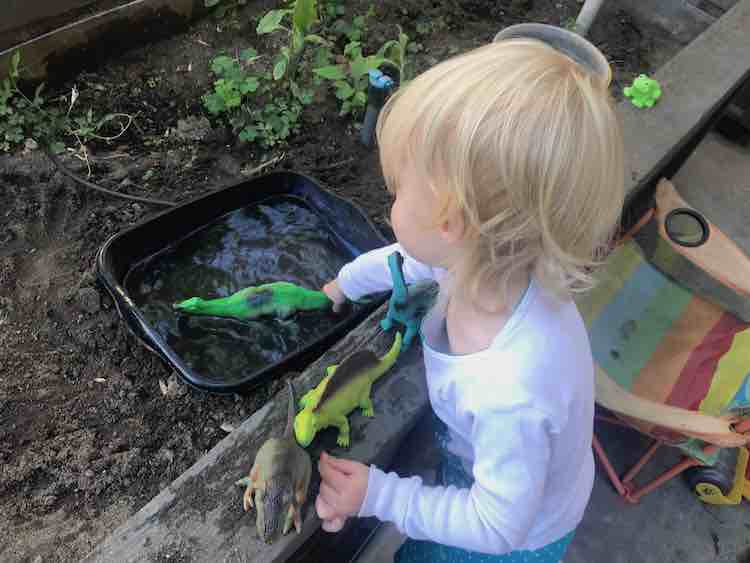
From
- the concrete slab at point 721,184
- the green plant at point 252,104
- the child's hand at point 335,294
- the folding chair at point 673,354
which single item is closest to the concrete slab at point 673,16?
the concrete slab at point 721,184

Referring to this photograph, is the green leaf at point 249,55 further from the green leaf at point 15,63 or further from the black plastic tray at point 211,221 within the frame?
the green leaf at point 15,63

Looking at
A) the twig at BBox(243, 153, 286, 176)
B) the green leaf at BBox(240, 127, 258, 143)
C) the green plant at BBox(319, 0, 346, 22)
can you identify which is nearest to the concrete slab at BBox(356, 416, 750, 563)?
the twig at BBox(243, 153, 286, 176)

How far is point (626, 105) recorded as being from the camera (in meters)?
2.50

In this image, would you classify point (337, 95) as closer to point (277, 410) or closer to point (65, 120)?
point (65, 120)

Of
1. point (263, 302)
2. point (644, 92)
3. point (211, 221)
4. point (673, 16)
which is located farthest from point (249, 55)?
point (673, 16)

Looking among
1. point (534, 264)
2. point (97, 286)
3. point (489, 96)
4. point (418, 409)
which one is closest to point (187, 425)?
point (97, 286)

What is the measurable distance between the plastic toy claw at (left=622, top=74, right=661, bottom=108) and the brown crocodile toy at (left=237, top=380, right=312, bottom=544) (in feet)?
6.60

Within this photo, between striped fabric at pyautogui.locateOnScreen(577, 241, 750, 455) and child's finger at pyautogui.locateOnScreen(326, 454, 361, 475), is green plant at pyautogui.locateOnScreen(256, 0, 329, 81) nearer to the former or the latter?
striped fabric at pyautogui.locateOnScreen(577, 241, 750, 455)

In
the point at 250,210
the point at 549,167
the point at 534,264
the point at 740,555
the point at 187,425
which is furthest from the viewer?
the point at 250,210

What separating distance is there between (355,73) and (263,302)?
1.11 metres

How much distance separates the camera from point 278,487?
1182 mm

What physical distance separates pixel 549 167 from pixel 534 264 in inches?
7.9

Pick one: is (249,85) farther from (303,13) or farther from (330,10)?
(330,10)

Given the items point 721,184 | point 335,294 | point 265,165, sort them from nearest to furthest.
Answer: point 335,294, point 265,165, point 721,184
